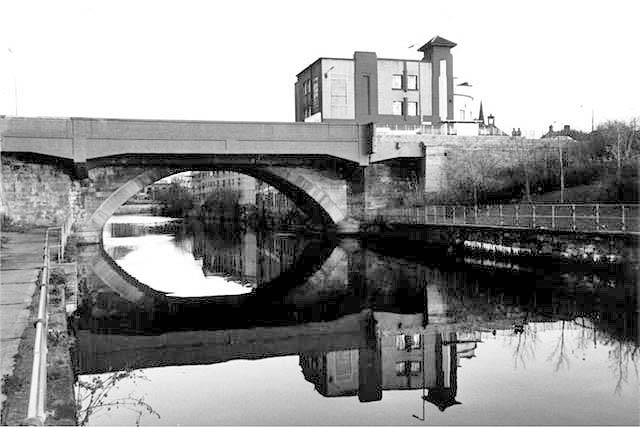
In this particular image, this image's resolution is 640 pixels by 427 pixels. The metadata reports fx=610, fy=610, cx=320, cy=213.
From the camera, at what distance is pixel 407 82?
49.9 m

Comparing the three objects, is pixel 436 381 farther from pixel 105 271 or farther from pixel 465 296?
pixel 105 271

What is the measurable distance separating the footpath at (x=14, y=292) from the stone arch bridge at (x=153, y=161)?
10.8 m

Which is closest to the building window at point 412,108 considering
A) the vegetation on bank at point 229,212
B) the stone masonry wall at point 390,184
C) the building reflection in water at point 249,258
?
the vegetation on bank at point 229,212

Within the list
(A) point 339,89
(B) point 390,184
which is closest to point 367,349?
(B) point 390,184

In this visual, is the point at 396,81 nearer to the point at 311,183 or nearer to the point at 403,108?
the point at 403,108

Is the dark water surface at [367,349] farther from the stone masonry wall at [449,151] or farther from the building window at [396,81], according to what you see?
the building window at [396,81]

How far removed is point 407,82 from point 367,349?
41928mm

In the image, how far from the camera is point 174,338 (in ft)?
38.6

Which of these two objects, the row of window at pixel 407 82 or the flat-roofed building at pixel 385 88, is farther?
the row of window at pixel 407 82

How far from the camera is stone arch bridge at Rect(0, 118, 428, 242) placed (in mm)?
29344

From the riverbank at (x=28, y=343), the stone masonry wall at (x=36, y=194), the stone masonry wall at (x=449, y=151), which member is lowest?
the riverbank at (x=28, y=343)

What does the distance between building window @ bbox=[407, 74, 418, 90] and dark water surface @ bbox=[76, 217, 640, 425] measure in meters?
32.0

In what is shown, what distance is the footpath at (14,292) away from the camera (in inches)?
271

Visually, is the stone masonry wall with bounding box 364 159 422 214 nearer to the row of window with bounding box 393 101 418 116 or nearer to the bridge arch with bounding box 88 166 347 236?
the bridge arch with bounding box 88 166 347 236
